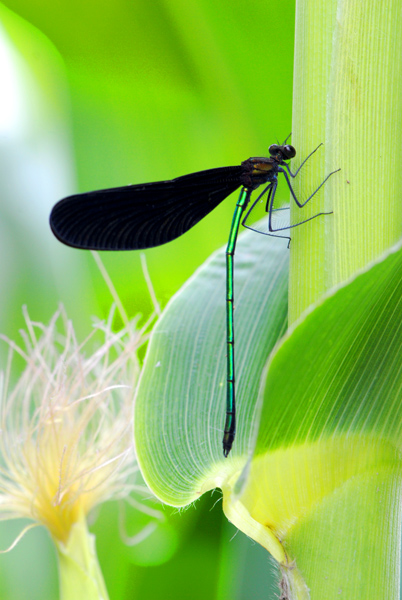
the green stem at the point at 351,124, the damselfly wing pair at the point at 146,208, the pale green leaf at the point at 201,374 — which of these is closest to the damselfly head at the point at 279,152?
the damselfly wing pair at the point at 146,208

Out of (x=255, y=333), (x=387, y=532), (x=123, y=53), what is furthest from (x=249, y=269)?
(x=123, y=53)

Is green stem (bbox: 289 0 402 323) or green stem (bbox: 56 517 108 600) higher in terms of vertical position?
green stem (bbox: 289 0 402 323)

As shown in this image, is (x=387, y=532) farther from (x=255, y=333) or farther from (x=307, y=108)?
(x=307, y=108)

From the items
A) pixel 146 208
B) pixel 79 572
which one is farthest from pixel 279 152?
pixel 79 572

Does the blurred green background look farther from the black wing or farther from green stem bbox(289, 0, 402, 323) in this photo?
green stem bbox(289, 0, 402, 323)

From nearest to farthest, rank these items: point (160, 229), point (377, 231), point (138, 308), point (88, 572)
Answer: point (377, 231), point (88, 572), point (160, 229), point (138, 308)

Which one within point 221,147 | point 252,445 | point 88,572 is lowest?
point 88,572

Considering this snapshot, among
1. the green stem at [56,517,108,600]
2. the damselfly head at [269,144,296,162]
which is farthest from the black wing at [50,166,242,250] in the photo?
the green stem at [56,517,108,600]
